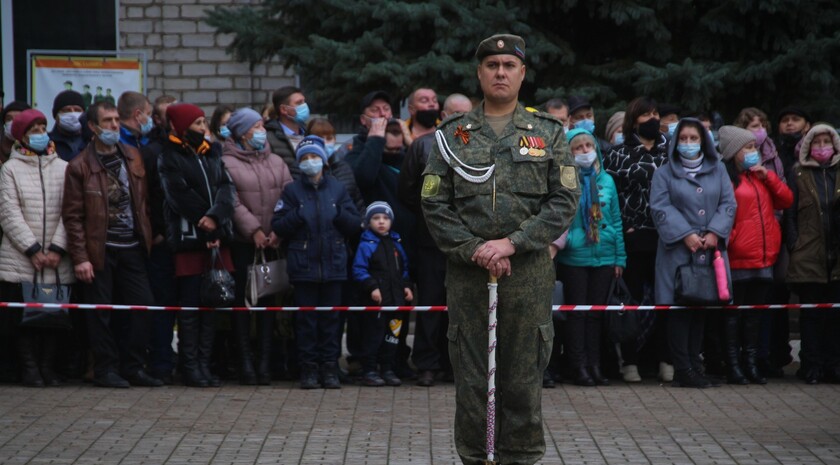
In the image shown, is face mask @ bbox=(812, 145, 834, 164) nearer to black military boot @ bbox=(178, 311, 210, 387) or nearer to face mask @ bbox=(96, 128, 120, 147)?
black military boot @ bbox=(178, 311, 210, 387)

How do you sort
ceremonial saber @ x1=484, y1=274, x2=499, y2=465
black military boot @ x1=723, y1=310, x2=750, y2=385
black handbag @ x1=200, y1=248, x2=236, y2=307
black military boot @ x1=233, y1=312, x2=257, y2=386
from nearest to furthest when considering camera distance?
ceremonial saber @ x1=484, y1=274, x2=499, y2=465 → black handbag @ x1=200, y1=248, x2=236, y2=307 → black military boot @ x1=233, y1=312, x2=257, y2=386 → black military boot @ x1=723, y1=310, x2=750, y2=385

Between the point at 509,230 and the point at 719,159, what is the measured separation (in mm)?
4811

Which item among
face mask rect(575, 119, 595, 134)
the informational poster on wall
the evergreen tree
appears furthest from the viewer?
the informational poster on wall

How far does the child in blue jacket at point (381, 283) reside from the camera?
1135 cm

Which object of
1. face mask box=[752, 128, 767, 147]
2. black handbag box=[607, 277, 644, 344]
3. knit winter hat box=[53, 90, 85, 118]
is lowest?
black handbag box=[607, 277, 644, 344]

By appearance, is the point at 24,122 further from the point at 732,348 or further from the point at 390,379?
the point at 732,348

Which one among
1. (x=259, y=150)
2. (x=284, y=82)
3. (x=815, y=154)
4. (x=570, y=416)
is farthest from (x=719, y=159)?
(x=284, y=82)

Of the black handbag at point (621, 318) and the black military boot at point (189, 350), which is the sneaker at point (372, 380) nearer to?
the black military boot at point (189, 350)

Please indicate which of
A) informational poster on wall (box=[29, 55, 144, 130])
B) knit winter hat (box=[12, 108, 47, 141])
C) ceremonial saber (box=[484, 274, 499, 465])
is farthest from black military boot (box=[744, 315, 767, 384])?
informational poster on wall (box=[29, 55, 144, 130])

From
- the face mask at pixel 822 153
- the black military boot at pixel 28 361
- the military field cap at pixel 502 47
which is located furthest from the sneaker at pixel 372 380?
the military field cap at pixel 502 47

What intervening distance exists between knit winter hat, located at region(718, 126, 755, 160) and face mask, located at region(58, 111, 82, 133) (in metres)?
5.33

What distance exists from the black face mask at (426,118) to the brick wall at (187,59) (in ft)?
26.1

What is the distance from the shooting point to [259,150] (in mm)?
11469

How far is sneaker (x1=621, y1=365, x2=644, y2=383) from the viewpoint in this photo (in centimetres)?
1170
